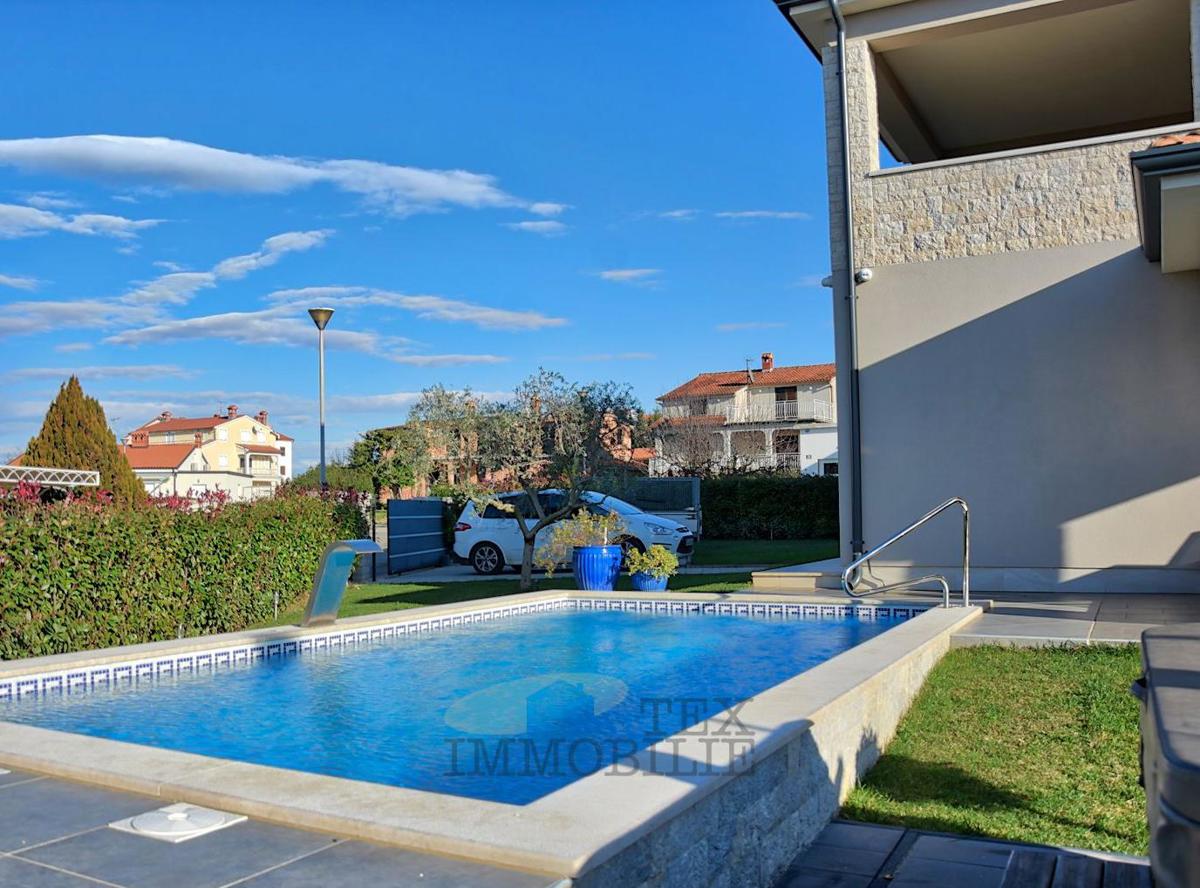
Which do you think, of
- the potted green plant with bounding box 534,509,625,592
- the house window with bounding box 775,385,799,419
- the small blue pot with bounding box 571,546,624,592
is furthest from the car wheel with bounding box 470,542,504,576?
the house window with bounding box 775,385,799,419

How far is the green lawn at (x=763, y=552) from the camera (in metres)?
18.1

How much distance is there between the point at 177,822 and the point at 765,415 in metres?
52.5

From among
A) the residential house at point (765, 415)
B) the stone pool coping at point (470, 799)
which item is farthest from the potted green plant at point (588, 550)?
the residential house at point (765, 415)

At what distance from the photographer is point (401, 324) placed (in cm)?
2911

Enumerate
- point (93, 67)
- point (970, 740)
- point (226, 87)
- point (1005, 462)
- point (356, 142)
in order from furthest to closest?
point (356, 142)
point (226, 87)
point (93, 67)
point (1005, 462)
point (970, 740)

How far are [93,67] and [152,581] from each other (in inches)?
361

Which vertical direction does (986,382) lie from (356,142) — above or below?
below

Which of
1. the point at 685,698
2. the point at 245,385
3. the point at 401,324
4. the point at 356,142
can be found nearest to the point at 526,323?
the point at 401,324

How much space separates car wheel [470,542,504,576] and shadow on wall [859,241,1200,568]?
731cm

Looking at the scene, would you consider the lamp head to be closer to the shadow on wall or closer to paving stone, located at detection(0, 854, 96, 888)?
the shadow on wall

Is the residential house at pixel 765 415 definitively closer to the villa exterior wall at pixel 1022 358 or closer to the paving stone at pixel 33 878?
the villa exterior wall at pixel 1022 358

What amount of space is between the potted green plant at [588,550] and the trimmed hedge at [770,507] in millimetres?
9527

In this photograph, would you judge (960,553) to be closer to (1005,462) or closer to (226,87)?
(1005,462)

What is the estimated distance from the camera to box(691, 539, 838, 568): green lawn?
18.1 m
